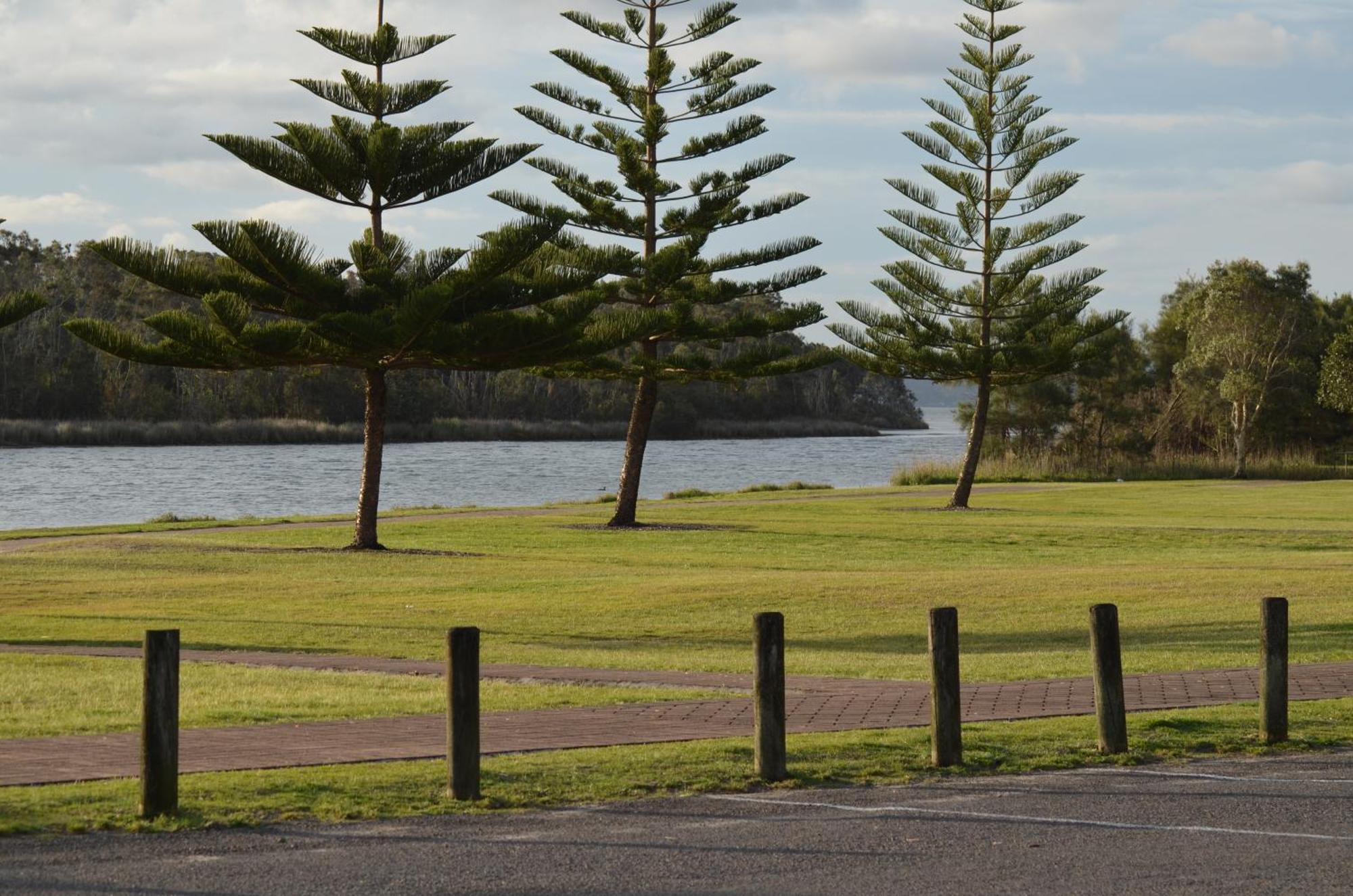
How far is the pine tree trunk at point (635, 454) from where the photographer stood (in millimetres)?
31328

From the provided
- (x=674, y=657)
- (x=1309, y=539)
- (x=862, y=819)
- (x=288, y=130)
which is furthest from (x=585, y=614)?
(x=1309, y=539)

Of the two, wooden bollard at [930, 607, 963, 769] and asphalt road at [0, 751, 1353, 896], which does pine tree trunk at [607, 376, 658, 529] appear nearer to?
wooden bollard at [930, 607, 963, 769]

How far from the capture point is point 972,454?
37750 mm

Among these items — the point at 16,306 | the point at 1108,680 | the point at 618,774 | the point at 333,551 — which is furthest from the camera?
the point at 333,551

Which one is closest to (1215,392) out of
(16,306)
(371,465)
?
(371,465)

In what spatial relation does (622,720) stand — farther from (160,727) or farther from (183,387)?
(183,387)

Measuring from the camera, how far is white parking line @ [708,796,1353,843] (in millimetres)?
6492

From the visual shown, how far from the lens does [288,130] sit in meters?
25.4

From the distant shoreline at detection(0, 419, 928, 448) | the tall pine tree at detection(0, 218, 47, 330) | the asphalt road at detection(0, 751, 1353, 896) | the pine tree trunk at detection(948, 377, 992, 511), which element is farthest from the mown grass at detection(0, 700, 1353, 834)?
the distant shoreline at detection(0, 419, 928, 448)

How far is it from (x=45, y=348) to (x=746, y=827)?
8029 cm

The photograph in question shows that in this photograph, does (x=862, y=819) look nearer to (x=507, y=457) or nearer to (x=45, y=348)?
(x=507, y=457)

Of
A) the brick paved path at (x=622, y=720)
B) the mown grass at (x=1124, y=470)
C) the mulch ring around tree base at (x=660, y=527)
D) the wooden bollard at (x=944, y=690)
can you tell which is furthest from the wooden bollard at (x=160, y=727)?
the mown grass at (x=1124, y=470)

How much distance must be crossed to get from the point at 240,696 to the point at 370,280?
15811 millimetres

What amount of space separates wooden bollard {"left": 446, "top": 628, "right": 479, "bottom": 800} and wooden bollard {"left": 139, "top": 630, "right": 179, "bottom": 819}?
3.70 feet
